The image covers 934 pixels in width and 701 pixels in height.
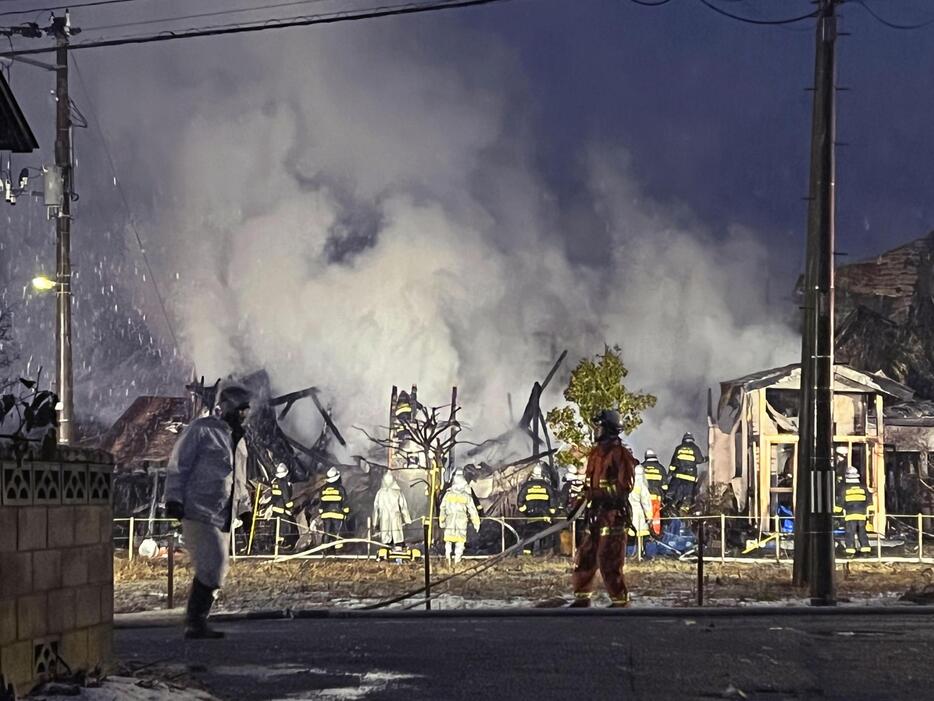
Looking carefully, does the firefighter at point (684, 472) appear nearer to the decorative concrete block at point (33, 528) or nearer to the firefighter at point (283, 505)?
the firefighter at point (283, 505)

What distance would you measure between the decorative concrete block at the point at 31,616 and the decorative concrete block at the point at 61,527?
11.9 inches

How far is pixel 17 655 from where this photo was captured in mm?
6527

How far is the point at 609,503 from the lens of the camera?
14.1 m

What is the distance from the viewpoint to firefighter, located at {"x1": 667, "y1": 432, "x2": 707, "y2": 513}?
29.3 m

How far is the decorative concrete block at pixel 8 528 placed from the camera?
6.39m

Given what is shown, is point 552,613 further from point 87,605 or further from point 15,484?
point 15,484

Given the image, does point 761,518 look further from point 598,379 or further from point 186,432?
point 186,432

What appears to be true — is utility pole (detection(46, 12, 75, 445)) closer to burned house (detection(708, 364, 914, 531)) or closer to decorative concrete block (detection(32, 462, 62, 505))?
burned house (detection(708, 364, 914, 531))

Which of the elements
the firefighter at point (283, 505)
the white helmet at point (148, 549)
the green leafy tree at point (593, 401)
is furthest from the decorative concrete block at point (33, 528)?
the firefighter at point (283, 505)

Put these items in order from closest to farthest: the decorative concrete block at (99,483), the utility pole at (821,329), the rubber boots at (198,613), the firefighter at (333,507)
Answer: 1. the decorative concrete block at (99,483)
2. the rubber boots at (198,613)
3. the utility pole at (821,329)
4. the firefighter at (333,507)

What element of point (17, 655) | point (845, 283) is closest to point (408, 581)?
point (17, 655)

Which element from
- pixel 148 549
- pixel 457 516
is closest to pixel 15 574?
pixel 457 516

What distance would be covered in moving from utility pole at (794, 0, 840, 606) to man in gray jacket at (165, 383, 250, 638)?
283 inches

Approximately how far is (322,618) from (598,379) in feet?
44.1
